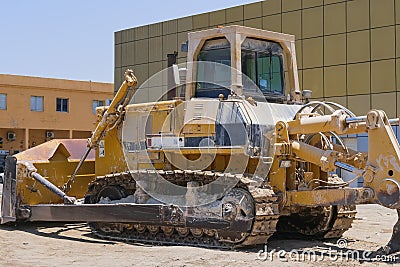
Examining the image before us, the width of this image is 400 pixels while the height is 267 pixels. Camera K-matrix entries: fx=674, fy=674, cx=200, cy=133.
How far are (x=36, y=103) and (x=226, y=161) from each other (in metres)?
33.4

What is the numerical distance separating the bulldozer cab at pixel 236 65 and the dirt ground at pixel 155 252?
252 cm

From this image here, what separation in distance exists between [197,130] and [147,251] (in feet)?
6.62

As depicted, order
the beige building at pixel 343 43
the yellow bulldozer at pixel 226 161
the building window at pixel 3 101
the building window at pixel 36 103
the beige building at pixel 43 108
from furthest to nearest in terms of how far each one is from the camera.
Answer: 1. the building window at pixel 36 103
2. the beige building at pixel 43 108
3. the building window at pixel 3 101
4. the beige building at pixel 343 43
5. the yellow bulldozer at pixel 226 161

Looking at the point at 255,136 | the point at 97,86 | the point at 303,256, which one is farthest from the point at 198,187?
the point at 97,86

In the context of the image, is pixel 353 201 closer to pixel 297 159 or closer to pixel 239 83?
pixel 297 159

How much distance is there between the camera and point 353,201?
917 centimetres

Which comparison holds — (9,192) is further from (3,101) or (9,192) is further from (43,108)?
(43,108)

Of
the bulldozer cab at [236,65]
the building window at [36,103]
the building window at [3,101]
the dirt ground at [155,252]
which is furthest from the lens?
the building window at [36,103]

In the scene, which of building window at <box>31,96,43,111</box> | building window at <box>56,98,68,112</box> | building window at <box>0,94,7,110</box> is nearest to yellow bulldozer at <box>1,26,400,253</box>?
building window at <box>0,94,7,110</box>

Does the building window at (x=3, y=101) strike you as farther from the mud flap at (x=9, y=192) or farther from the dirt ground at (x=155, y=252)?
the mud flap at (x=9, y=192)

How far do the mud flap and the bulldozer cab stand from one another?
388 cm

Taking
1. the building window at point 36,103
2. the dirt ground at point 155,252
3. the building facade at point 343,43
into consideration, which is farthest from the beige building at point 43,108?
the dirt ground at point 155,252

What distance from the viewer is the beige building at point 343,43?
2520cm

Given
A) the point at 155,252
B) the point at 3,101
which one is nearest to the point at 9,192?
the point at 155,252
